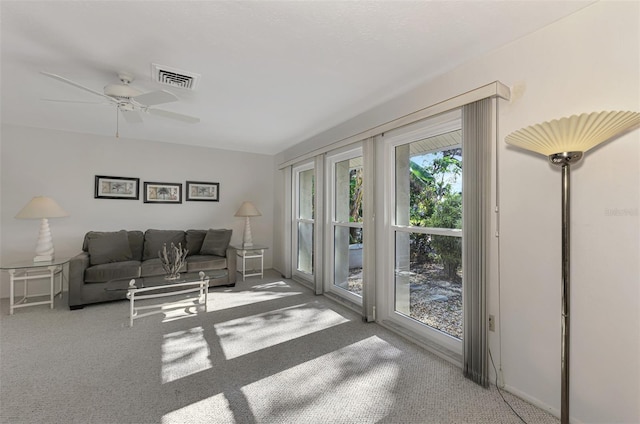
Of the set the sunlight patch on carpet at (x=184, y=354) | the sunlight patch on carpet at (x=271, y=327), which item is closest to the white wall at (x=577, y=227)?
the sunlight patch on carpet at (x=271, y=327)

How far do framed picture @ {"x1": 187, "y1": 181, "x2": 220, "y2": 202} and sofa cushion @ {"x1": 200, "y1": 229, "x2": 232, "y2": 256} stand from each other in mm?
802

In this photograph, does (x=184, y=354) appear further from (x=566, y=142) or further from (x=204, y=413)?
(x=566, y=142)

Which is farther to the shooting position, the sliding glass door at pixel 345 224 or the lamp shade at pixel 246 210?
the lamp shade at pixel 246 210

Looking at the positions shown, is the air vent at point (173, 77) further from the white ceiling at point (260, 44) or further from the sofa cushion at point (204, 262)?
the sofa cushion at point (204, 262)

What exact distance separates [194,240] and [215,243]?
40 cm

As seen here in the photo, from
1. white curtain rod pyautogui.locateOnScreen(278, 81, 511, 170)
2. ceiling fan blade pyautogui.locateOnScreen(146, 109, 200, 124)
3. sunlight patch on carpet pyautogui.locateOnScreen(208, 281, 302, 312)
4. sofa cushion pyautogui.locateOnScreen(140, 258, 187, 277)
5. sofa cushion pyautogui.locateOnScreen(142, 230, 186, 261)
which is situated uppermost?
ceiling fan blade pyautogui.locateOnScreen(146, 109, 200, 124)

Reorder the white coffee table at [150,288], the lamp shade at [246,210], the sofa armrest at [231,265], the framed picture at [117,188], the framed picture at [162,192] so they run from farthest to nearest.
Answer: the lamp shade at [246,210] < the framed picture at [162,192] < the sofa armrest at [231,265] < the framed picture at [117,188] < the white coffee table at [150,288]

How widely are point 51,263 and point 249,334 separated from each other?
2.84 meters

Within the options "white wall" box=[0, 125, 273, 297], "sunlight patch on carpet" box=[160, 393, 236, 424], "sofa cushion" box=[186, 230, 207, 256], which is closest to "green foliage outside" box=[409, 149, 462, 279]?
"sunlight patch on carpet" box=[160, 393, 236, 424]

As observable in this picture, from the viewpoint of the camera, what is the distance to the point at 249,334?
2.79 m

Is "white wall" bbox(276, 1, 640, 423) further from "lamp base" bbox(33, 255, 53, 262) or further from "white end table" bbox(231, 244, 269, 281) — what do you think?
"lamp base" bbox(33, 255, 53, 262)

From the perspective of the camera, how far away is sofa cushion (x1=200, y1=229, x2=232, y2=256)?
15.0ft

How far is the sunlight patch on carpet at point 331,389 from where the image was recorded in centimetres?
173

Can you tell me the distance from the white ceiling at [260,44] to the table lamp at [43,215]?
3.91ft
